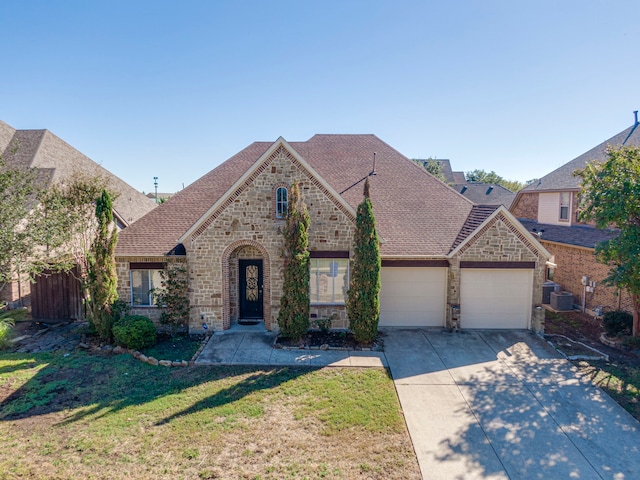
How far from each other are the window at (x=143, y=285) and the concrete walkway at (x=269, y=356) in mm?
3273

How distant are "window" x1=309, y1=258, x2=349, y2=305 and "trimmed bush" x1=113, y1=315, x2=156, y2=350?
18.6ft

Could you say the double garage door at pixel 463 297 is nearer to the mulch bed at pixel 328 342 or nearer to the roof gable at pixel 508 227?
the roof gable at pixel 508 227

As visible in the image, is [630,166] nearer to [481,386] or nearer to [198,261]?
[481,386]

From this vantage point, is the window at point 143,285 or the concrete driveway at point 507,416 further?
the window at point 143,285

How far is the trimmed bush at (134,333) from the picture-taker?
11.5 metres

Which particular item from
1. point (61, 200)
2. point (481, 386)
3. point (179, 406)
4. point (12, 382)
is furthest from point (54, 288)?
point (481, 386)

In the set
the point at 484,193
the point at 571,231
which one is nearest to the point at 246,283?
the point at 571,231

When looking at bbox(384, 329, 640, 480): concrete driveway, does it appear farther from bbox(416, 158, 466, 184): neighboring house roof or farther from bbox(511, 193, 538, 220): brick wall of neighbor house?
bbox(416, 158, 466, 184): neighboring house roof

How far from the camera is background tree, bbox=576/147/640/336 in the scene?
10.8 m

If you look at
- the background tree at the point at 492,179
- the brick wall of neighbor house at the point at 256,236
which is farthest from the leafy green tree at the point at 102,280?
the background tree at the point at 492,179

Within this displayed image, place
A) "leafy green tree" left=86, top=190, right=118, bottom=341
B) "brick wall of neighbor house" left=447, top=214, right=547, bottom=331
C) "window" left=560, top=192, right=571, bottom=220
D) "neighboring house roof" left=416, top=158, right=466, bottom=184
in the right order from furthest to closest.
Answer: "neighboring house roof" left=416, top=158, right=466, bottom=184
"window" left=560, top=192, right=571, bottom=220
"brick wall of neighbor house" left=447, top=214, right=547, bottom=331
"leafy green tree" left=86, top=190, right=118, bottom=341

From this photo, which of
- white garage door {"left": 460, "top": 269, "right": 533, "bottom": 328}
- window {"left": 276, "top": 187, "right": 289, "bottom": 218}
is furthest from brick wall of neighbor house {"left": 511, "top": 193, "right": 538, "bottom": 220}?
window {"left": 276, "top": 187, "right": 289, "bottom": 218}

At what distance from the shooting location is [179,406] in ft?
27.7

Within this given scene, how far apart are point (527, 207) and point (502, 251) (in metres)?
13.0
